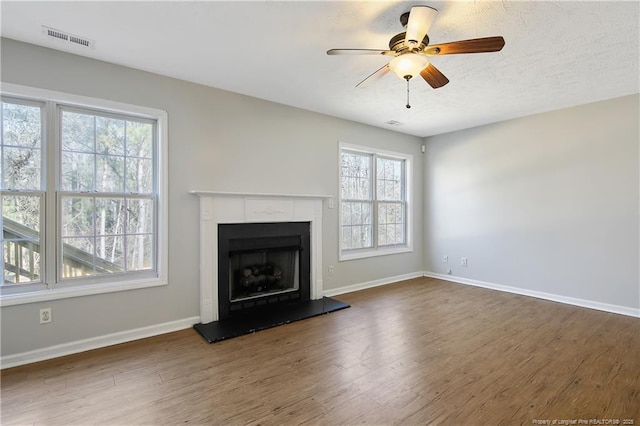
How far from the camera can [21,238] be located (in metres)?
2.54

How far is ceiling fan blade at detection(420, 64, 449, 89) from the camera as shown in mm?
2316

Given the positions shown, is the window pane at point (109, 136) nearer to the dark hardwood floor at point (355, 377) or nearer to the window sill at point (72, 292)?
the window sill at point (72, 292)

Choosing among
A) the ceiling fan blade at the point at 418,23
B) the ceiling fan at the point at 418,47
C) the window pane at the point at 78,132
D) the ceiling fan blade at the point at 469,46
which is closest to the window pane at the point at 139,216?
the window pane at the point at 78,132

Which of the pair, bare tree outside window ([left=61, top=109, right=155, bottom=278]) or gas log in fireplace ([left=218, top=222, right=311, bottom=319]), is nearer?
bare tree outside window ([left=61, top=109, right=155, bottom=278])

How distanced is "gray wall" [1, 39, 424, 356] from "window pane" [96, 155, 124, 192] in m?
0.44

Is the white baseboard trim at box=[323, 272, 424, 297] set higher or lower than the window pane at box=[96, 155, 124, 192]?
lower

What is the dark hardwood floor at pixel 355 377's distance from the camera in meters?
1.89

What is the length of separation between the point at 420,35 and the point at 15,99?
322cm

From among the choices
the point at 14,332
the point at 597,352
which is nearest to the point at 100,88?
the point at 14,332

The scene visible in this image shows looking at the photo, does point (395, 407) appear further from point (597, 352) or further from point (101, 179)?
point (101, 179)

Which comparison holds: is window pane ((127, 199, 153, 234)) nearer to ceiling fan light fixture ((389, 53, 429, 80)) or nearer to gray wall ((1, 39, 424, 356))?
gray wall ((1, 39, 424, 356))

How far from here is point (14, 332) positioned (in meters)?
2.44

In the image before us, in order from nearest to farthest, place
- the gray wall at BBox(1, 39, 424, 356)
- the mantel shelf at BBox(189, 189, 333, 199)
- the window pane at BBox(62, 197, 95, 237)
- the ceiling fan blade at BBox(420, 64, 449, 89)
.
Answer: the ceiling fan blade at BBox(420, 64, 449, 89) → the gray wall at BBox(1, 39, 424, 356) → the window pane at BBox(62, 197, 95, 237) → the mantel shelf at BBox(189, 189, 333, 199)

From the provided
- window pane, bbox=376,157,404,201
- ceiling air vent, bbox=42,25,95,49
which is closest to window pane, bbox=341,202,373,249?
window pane, bbox=376,157,404,201
